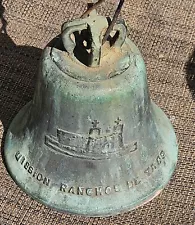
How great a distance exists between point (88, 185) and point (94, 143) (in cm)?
12

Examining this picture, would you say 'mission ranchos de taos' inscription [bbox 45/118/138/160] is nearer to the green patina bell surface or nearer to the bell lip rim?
the green patina bell surface

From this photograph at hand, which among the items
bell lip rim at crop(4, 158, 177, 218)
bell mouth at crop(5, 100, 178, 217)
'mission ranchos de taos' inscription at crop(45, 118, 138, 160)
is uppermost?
'mission ranchos de taos' inscription at crop(45, 118, 138, 160)

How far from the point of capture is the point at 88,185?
4.69 ft

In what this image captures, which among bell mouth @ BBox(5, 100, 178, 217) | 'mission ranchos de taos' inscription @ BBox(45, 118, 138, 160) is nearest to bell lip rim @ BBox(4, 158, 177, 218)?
bell mouth @ BBox(5, 100, 178, 217)

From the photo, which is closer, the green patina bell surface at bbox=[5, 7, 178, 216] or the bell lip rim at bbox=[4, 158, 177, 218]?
the green patina bell surface at bbox=[5, 7, 178, 216]

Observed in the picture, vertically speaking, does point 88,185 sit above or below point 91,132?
below

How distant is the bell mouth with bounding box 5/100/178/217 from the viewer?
1.43 meters

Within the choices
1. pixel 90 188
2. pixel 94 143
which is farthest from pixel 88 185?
pixel 94 143

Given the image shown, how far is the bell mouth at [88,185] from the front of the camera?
1.43 metres

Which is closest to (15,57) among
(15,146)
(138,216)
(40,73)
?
(15,146)

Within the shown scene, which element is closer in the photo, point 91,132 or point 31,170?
point 91,132

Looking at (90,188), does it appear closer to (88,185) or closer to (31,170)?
(88,185)

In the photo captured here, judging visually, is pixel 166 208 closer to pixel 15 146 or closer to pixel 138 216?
pixel 138 216

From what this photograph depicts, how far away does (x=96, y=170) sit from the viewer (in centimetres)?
141
